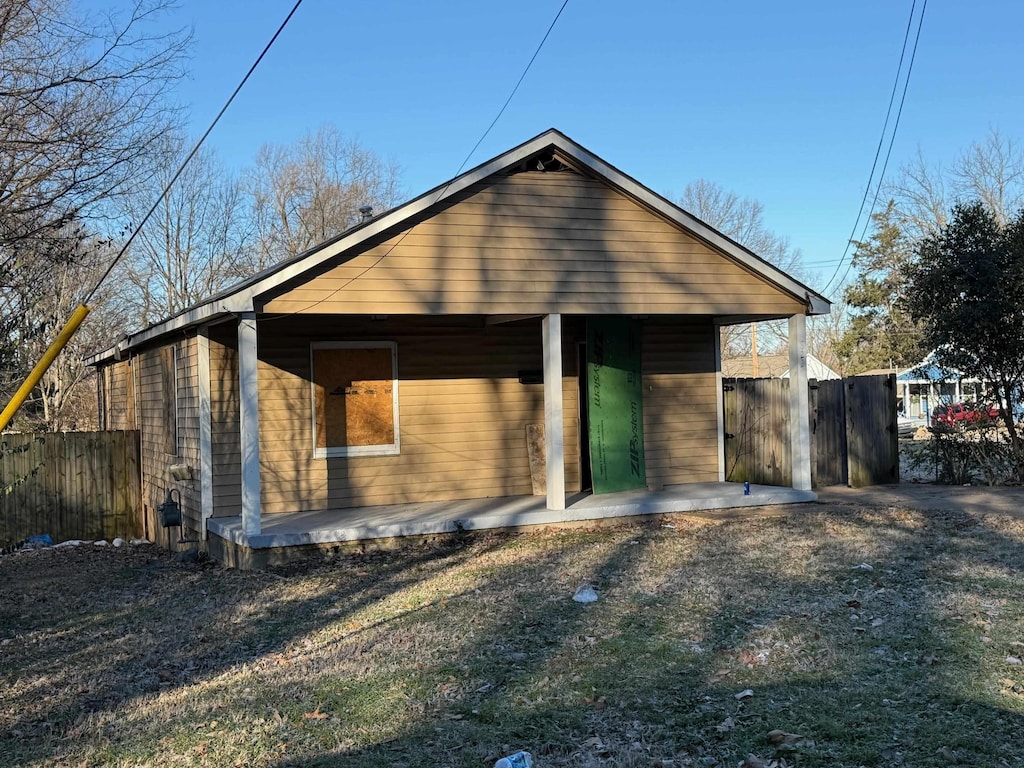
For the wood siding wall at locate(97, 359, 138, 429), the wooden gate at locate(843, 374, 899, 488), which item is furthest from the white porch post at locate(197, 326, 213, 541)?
the wooden gate at locate(843, 374, 899, 488)

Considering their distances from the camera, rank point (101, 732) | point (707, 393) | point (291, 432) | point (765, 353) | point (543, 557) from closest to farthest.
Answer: point (101, 732) < point (543, 557) < point (291, 432) < point (707, 393) < point (765, 353)

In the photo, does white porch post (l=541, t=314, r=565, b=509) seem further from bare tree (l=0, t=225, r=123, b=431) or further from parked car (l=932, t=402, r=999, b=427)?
bare tree (l=0, t=225, r=123, b=431)

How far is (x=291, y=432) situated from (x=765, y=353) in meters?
48.6

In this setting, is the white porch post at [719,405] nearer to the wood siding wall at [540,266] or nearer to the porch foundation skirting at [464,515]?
the porch foundation skirting at [464,515]

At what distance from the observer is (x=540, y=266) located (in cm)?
1060

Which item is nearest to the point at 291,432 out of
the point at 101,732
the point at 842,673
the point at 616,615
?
the point at 616,615

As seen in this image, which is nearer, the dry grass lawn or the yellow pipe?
the yellow pipe

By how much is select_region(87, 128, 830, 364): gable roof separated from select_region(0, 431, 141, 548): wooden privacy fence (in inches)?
126

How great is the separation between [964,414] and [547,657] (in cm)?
1093

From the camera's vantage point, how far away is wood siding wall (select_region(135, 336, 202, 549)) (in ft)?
36.4

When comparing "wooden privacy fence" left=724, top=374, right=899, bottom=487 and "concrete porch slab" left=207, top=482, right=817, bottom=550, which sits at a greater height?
"wooden privacy fence" left=724, top=374, right=899, bottom=487

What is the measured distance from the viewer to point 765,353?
56.3 m

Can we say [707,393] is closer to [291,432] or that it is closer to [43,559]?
[291,432]

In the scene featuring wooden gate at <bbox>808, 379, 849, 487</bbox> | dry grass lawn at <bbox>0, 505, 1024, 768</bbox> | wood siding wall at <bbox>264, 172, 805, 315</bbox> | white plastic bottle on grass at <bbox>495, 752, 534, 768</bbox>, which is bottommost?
dry grass lawn at <bbox>0, 505, 1024, 768</bbox>
